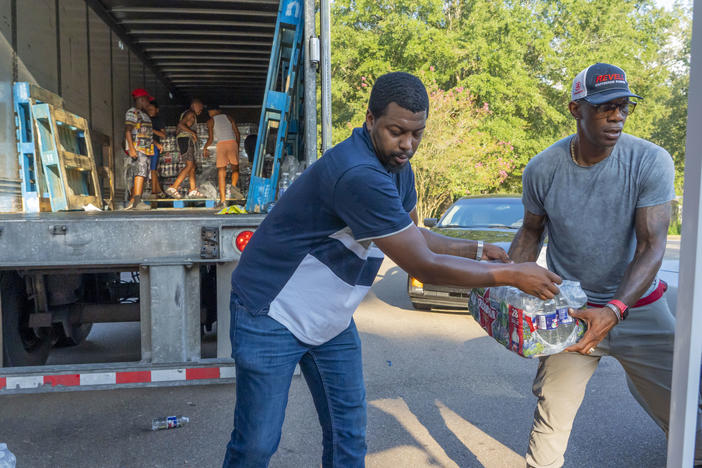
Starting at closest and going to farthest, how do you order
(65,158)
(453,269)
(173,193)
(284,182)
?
1. (453,269)
2. (284,182)
3. (65,158)
4. (173,193)

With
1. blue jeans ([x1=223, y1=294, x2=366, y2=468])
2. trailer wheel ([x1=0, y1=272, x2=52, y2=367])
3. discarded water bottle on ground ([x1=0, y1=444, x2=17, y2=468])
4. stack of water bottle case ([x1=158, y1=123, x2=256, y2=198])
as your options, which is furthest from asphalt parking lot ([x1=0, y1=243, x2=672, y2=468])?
stack of water bottle case ([x1=158, y1=123, x2=256, y2=198])

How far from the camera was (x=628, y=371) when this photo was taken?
284cm

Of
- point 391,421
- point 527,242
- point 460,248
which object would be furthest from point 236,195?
point 460,248

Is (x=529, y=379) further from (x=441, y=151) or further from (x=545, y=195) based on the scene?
(x=441, y=151)

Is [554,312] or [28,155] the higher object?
[28,155]

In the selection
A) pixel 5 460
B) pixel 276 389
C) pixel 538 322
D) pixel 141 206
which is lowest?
pixel 5 460

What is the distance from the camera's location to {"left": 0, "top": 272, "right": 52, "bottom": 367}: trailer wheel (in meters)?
3.55

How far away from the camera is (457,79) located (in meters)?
24.3

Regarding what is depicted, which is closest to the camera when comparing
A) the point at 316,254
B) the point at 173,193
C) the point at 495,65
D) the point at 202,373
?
the point at 316,254

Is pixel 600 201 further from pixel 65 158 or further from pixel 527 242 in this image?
pixel 65 158

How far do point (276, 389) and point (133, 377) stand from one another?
1.40 m

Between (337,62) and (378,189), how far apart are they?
936 inches

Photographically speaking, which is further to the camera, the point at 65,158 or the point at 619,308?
the point at 65,158

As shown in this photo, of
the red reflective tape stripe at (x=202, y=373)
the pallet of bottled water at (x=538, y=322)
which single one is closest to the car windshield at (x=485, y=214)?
the red reflective tape stripe at (x=202, y=373)
